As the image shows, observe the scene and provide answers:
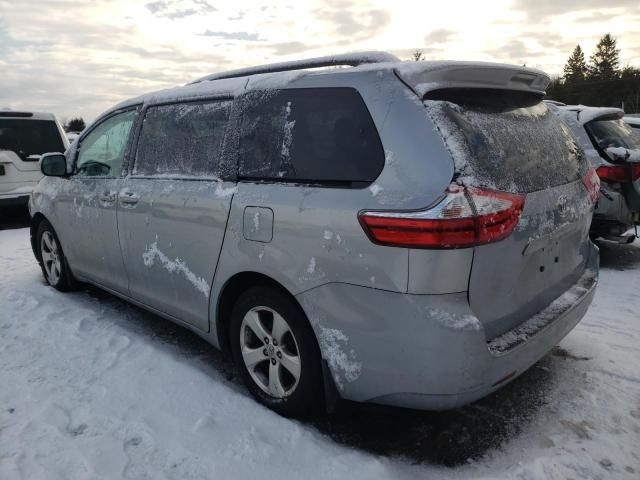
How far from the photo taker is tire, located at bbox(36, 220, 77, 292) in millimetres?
4820

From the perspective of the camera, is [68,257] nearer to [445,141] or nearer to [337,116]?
[337,116]

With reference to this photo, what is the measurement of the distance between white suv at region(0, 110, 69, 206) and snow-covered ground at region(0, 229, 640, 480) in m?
5.42

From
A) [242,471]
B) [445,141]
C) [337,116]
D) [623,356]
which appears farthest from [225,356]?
[623,356]

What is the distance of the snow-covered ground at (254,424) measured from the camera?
7.92ft

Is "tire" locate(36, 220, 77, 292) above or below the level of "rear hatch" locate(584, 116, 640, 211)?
below

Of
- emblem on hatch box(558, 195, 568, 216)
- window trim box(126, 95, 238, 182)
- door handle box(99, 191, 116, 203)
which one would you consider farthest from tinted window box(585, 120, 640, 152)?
door handle box(99, 191, 116, 203)

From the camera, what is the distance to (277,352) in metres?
2.77

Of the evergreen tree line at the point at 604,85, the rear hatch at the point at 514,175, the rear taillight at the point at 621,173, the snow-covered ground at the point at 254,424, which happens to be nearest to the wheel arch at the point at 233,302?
the snow-covered ground at the point at 254,424

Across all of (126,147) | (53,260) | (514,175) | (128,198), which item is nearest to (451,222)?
(514,175)

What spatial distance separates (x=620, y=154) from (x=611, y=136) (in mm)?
427

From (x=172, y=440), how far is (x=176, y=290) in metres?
1.02

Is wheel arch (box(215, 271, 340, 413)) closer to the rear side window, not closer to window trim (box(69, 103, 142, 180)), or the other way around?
the rear side window

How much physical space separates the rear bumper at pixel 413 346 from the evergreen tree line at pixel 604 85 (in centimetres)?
6501

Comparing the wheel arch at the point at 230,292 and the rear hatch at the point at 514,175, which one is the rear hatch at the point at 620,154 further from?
the wheel arch at the point at 230,292
